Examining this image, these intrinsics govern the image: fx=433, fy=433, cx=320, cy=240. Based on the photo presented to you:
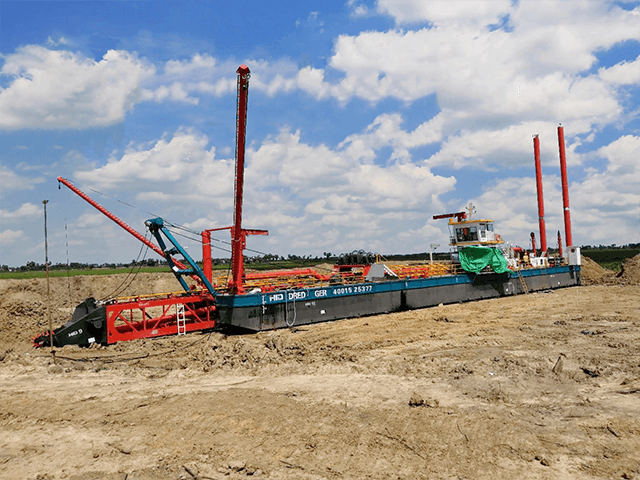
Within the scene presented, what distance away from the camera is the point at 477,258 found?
26359mm

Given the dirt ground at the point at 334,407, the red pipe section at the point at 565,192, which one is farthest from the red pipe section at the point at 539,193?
the dirt ground at the point at 334,407

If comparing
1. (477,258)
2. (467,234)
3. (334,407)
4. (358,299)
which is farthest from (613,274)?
(334,407)

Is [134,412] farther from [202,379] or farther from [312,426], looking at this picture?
[312,426]

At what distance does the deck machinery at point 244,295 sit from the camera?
15.6 metres

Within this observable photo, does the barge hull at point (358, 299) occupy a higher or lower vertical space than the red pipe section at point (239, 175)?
lower

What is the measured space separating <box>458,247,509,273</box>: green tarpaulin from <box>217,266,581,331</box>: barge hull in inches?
21.5

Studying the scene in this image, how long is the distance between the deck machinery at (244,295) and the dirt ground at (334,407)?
0.99 m

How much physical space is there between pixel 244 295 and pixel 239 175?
15.6 feet

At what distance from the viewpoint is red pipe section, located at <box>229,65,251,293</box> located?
16281mm

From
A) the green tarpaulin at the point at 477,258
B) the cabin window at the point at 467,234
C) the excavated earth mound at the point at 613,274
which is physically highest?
the cabin window at the point at 467,234

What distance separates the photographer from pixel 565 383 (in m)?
9.45

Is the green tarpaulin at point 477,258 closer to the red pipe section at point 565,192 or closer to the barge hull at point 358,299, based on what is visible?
the barge hull at point 358,299

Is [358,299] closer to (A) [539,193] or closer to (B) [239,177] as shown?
(B) [239,177]

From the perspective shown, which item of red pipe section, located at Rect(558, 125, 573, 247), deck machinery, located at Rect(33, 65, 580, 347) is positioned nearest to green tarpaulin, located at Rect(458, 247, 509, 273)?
deck machinery, located at Rect(33, 65, 580, 347)
